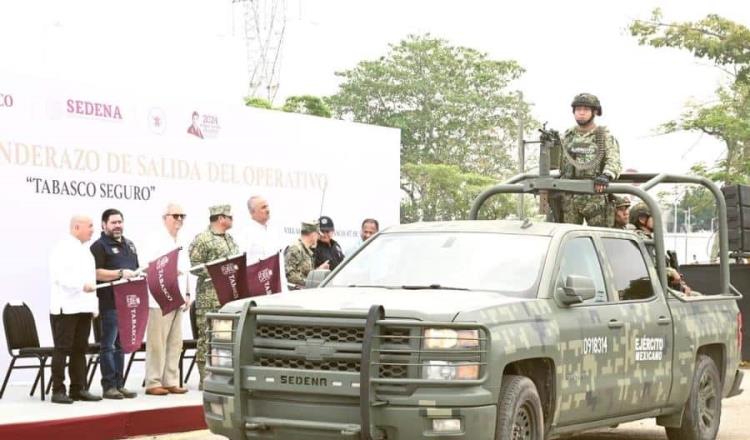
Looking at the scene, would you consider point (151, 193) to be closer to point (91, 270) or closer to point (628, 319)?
point (91, 270)

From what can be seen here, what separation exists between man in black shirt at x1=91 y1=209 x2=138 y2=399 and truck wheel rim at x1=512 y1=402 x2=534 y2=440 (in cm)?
626

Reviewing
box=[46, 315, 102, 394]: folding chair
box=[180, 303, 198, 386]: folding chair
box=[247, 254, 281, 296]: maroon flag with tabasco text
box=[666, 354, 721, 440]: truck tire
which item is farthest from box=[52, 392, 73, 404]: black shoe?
box=[666, 354, 721, 440]: truck tire

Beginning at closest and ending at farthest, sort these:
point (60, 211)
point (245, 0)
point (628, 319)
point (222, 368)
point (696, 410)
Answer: point (222, 368) → point (628, 319) → point (696, 410) → point (60, 211) → point (245, 0)

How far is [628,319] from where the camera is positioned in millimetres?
10320

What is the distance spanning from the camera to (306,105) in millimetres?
73062

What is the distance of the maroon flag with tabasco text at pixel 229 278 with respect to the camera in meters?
14.4

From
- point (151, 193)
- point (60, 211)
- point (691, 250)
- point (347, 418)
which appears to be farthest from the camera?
point (691, 250)

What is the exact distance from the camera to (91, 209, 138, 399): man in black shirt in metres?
14.2

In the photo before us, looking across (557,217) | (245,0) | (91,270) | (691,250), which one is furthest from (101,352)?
(691,250)

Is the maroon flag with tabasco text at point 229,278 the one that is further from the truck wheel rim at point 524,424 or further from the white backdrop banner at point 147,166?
the truck wheel rim at point 524,424

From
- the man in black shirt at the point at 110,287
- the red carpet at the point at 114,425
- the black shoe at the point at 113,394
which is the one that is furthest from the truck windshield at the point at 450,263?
the black shoe at the point at 113,394

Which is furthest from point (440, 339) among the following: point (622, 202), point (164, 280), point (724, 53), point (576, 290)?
point (724, 53)

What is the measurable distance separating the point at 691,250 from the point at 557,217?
129m

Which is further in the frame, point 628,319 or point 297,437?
point 628,319
